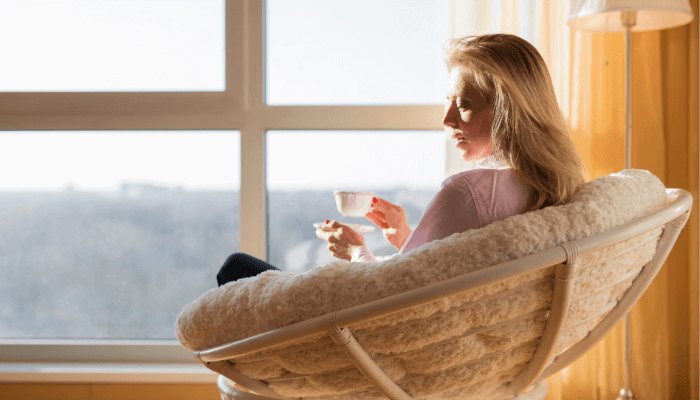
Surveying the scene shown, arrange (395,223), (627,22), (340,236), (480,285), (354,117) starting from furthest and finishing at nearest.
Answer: (354,117) → (627,22) → (395,223) → (340,236) → (480,285)

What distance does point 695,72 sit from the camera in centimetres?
210

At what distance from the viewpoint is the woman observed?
1075 mm

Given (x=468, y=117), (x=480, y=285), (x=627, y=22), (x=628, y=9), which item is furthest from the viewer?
(x=627, y=22)

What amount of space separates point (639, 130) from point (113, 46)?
1731 mm

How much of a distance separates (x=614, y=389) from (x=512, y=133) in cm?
127

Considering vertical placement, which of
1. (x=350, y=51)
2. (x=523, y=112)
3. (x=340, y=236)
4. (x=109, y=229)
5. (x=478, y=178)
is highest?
(x=350, y=51)

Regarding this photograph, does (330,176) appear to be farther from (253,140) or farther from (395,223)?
(395,223)

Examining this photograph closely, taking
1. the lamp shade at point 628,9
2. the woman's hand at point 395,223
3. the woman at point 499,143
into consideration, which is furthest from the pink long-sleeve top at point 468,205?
the lamp shade at point 628,9

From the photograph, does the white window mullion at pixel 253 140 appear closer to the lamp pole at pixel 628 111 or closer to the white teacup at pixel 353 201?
the white teacup at pixel 353 201

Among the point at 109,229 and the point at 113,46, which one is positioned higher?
the point at 113,46

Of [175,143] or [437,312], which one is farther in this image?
[175,143]

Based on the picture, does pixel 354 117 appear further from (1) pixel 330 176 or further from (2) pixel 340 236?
(2) pixel 340 236

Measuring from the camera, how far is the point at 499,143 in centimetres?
115

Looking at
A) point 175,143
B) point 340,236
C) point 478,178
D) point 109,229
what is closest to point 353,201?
point 340,236
